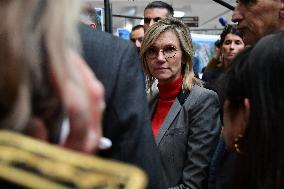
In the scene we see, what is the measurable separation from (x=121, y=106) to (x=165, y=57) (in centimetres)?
148

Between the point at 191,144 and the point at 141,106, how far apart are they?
3.65 ft

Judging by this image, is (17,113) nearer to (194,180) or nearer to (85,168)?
(85,168)

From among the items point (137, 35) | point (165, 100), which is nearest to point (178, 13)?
point (137, 35)

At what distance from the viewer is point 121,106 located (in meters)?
0.94

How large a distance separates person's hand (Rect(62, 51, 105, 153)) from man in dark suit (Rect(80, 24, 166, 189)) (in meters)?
0.38

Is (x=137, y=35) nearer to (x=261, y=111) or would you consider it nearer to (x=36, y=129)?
(x=261, y=111)

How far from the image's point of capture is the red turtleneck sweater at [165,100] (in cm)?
223

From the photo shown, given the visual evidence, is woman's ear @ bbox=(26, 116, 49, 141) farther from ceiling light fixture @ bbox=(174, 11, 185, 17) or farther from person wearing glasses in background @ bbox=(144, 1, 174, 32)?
ceiling light fixture @ bbox=(174, 11, 185, 17)

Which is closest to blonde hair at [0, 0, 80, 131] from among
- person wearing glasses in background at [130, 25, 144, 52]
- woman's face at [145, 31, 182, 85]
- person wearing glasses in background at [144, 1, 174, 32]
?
woman's face at [145, 31, 182, 85]

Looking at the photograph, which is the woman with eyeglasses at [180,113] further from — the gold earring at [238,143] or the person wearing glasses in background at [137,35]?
the person wearing glasses in background at [137,35]

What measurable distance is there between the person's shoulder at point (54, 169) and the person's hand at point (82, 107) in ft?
0.23

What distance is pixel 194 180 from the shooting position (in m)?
1.99

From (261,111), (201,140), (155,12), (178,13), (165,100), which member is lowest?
(201,140)

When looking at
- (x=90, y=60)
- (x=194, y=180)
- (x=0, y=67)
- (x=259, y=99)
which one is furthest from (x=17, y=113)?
(x=194, y=180)
